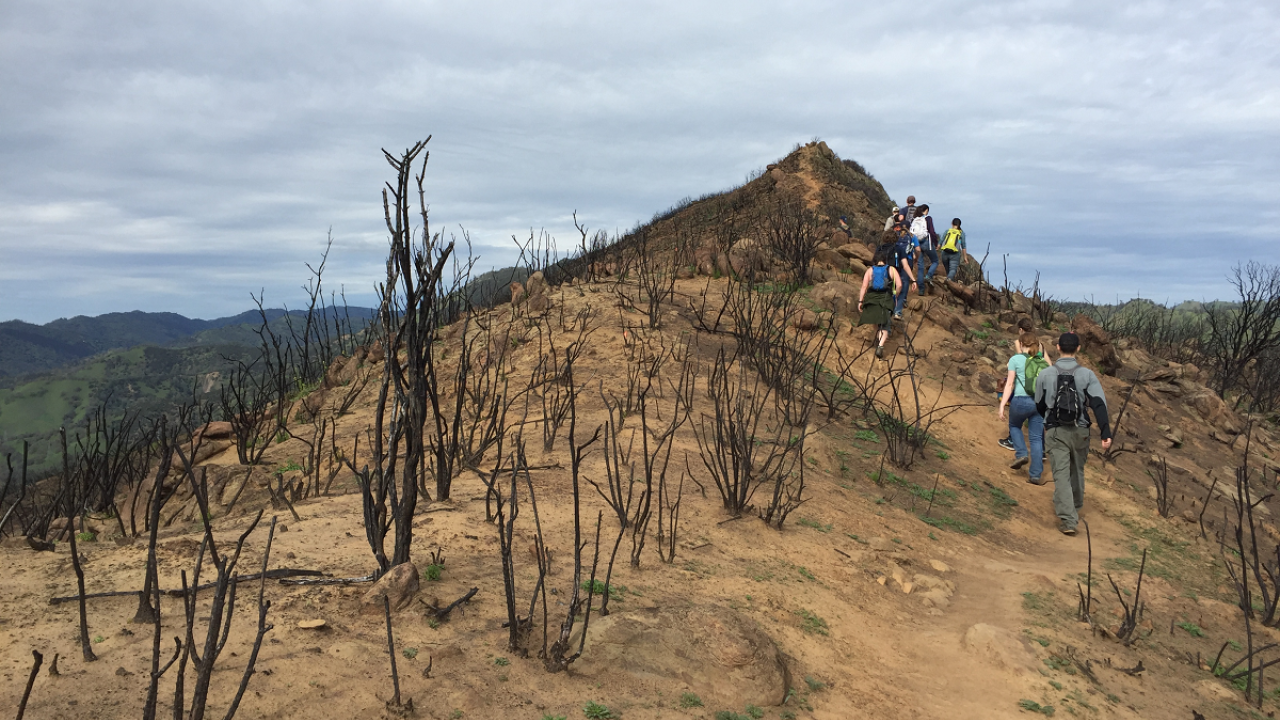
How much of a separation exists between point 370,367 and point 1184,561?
9.67 metres

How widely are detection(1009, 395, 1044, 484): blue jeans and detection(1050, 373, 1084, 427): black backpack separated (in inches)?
35.4

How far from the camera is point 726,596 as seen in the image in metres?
3.81

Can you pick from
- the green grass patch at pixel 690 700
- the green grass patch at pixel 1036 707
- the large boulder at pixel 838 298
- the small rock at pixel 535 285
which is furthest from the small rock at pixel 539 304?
the green grass patch at pixel 1036 707

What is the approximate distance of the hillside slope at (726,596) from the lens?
2.59 metres

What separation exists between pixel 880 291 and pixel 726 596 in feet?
23.1

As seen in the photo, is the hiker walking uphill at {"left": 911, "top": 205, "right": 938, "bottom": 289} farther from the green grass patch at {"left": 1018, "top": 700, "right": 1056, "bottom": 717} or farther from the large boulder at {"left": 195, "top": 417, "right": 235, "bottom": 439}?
the large boulder at {"left": 195, "top": 417, "right": 235, "bottom": 439}

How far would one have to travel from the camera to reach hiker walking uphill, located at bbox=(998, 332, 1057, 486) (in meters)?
7.06

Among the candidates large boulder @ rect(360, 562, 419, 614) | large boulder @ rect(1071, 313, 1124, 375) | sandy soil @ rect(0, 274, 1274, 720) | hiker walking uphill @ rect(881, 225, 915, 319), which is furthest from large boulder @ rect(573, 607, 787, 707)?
large boulder @ rect(1071, 313, 1124, 375)

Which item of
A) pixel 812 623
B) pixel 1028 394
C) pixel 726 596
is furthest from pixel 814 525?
pixel 1028 394

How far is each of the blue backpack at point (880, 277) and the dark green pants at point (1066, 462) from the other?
3719 millimetres

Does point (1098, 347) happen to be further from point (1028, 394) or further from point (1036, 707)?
point (1036, 707)

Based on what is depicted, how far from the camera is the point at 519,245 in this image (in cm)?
984

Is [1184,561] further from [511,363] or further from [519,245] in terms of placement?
[519,245]

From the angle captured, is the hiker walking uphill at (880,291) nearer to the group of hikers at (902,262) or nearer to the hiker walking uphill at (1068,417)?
the group of hikers at (902,262)
